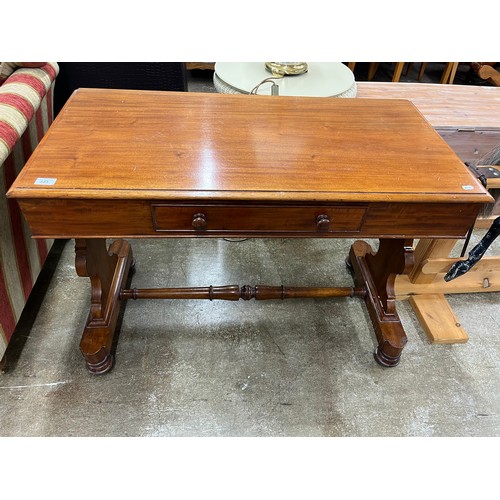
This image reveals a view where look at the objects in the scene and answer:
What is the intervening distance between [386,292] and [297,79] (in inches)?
39.3

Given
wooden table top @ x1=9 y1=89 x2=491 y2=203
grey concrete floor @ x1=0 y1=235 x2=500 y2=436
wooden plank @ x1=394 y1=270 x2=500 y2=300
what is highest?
wooden table top @ x1=9 y1=89 x2=491 y2=203

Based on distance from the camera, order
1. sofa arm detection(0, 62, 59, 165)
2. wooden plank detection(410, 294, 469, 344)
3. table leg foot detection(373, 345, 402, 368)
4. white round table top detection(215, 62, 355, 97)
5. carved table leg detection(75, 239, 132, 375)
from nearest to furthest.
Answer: sofa arm detection(0, 62, 59, 165) < carved table leg detection(75, 239, 132, 375) < table leg foot detection(373, 345, 402, 368) < wooden plank detection(410, 294, 469, 344) < white round table top detection(215, 62, 355, 97)

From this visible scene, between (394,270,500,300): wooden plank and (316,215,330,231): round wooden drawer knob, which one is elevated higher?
(316,215,330,231): round wooden drawer knob

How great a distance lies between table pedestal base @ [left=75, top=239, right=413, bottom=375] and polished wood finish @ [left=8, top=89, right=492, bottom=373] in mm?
72

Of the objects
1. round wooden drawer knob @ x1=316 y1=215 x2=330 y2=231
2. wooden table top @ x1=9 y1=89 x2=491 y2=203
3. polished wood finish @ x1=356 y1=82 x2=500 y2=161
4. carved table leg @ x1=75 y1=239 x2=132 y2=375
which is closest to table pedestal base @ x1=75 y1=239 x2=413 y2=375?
carved table leg @ x1=75 y1=239 x2=132 y2=375

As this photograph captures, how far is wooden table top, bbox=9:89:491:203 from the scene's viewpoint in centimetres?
90

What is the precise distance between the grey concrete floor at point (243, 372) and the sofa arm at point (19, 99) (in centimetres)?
71

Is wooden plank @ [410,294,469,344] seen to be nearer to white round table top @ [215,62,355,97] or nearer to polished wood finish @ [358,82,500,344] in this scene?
polished wood finish @ [358,82,500,344]

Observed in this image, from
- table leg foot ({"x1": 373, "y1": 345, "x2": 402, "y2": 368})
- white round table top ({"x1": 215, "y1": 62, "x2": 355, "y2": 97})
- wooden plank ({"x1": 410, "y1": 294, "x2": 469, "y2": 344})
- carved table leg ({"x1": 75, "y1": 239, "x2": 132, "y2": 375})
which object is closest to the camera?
carved table leg ({"x1": 75, "y1": 239, "x2": 132, "y2": 375})

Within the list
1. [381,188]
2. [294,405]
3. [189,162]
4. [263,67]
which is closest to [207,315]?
[294,405]

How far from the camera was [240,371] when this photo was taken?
1393 millimetres

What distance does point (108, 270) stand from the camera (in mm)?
1462

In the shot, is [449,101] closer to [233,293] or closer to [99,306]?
[233,293]

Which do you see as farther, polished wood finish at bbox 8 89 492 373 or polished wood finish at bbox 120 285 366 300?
polished wood finish at bbox 120 285 366 300
